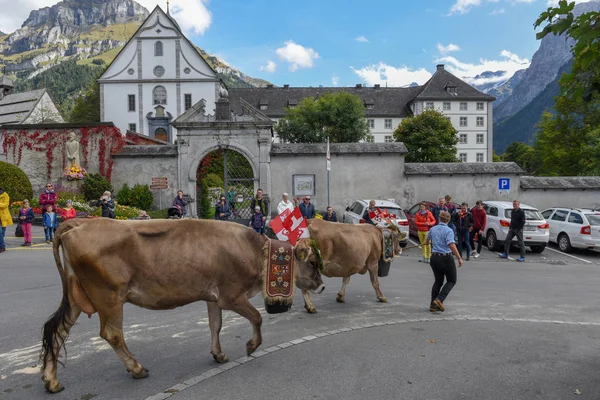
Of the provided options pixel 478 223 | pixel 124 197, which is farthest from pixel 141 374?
pixel 124 197

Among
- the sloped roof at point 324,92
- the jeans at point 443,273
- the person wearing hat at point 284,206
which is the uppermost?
the sloped roof at point 324,92

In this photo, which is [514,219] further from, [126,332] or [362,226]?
[126,332]

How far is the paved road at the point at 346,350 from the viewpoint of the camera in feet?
15.8

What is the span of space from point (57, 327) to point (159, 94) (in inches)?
2005

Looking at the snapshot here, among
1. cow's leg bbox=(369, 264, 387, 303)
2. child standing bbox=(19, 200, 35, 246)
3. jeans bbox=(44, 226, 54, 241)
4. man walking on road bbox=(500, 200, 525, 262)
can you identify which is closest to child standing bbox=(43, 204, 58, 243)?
jeans bbox=(44, 226, 54, 241)

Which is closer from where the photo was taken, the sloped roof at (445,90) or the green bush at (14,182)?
the green bush at (14,182)

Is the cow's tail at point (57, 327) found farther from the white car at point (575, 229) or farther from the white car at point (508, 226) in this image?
the white car at point (575, 229)

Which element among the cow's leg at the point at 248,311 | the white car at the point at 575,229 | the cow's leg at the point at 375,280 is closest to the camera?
the cow's leg at the point at 248,311

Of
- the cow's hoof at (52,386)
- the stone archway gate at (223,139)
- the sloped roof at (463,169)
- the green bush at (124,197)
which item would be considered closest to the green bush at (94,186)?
the green bush at (124,197)

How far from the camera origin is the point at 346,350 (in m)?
5.95

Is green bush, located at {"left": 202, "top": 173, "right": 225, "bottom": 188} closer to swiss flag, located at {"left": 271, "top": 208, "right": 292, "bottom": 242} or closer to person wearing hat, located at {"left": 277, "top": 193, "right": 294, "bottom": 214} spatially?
person wearing hat, located at {"left": 277, "top": 193, "right": 294, "bottom": 214}

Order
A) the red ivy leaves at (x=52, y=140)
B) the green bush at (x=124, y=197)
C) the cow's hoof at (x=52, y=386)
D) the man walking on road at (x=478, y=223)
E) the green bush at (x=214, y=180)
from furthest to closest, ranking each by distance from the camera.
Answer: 1. the green bush at (x=214, y=180)
2. the red ivy leaves at (x=52, y=140)
3. the green bush at (x=124, y=197)
4. the man walking on road at (x=478, y=223)
5. the cow's hoof at (x=52, y=386)

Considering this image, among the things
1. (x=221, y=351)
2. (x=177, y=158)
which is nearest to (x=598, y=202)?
(x=177, y=158)

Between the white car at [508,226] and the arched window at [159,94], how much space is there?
139 feet
